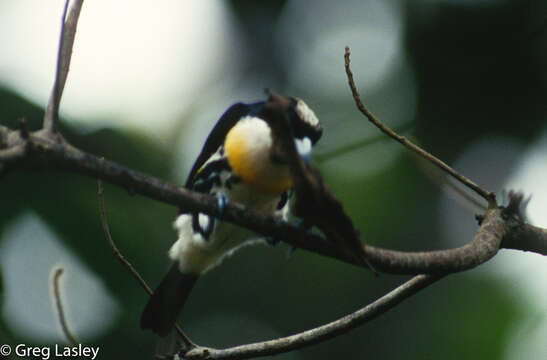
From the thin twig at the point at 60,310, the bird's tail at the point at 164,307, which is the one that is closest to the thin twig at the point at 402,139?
the thin twig at the point at 60,310

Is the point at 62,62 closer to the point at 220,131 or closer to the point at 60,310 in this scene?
the point at 60,310

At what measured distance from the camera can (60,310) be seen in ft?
8.22

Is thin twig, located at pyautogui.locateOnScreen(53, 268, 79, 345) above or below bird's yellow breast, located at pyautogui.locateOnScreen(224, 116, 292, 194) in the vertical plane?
below

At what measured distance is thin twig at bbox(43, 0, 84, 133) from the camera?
192cm

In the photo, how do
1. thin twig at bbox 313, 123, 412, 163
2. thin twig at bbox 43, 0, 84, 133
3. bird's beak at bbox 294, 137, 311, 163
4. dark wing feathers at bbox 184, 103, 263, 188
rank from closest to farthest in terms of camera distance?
thin twig at bbox 43, 0, 84, 133
bird's beak at bbox 294, 137, 311, 163
dark wing feathers at bbox 184, 103, 263, 188
thin twig at bbox 313, 123, 412, 163

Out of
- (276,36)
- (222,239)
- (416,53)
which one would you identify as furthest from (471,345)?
(276,36)

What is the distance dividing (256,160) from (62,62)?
91cm

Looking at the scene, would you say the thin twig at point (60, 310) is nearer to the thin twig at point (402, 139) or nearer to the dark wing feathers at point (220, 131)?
the dark wing feathers at point (220, 131)

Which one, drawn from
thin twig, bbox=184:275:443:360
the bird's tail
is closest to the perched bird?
the bird's tail

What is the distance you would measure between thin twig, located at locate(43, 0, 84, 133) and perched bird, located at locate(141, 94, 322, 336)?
696 mm

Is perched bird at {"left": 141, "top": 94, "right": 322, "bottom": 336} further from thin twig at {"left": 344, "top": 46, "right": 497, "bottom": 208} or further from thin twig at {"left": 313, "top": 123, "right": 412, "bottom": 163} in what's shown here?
thin twig at {"left": 313, "top": 123, "right": 412, "bottom": 163}

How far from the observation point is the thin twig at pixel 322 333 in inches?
92.5

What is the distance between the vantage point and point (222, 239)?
325 cm

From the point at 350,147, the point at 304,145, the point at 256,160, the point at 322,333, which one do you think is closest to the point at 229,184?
the point at 256,160
